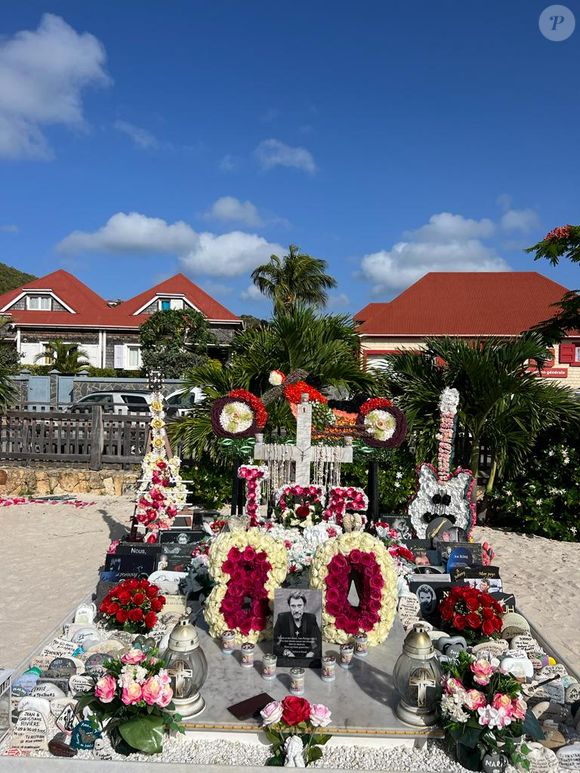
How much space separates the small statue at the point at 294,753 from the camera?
12.1ft

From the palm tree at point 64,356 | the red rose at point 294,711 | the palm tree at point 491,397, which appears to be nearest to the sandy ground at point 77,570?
the palm tree at point 491,397

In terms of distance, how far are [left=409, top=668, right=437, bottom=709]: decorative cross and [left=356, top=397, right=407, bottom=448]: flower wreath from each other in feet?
12.2

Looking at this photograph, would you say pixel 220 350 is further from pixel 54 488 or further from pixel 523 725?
pixel 523 725

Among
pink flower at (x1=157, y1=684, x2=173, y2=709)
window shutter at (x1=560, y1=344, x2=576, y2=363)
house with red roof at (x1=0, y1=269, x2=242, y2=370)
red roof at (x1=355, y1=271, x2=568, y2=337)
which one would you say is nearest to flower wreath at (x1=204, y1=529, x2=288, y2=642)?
pink flower at (x1=157, y1=684, x2=173, y2=709)

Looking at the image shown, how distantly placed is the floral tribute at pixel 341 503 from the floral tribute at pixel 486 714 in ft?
10.3

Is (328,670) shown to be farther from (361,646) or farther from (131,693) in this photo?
(131,693)

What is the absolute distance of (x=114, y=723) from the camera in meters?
3.96

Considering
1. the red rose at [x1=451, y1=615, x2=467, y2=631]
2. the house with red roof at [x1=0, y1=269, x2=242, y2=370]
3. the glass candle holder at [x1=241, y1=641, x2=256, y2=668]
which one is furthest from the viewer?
the house with red roof at [x1=0, y1=269, x2=242, y2=370]

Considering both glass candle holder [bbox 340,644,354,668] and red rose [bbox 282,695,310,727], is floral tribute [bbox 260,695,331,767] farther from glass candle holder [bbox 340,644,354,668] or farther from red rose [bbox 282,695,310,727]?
glass candle holder [bbox 340,644,354,668]

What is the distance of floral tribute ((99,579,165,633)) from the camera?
5.63 metres

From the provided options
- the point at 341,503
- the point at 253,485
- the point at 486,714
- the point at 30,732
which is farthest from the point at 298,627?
the point at 253,485

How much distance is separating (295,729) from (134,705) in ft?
3.35

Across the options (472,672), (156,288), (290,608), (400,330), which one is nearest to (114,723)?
(290,608)

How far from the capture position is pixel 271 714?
12.9ft
